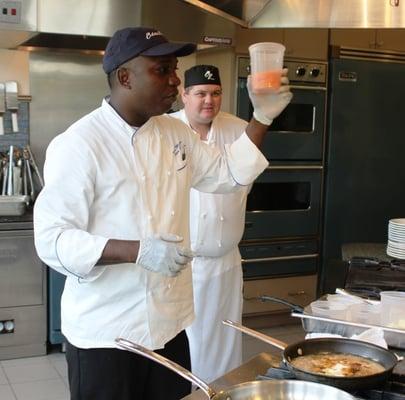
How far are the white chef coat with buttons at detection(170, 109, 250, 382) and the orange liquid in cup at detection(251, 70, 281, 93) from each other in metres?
1.08

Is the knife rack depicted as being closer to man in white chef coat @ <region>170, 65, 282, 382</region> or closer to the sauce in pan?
man in white chef coat @ <region>170, 65, 282, 382</region>

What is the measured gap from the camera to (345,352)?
1336 mm

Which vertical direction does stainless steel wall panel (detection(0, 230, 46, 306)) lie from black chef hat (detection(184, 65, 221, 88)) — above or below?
below

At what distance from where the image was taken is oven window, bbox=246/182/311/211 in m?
4.07

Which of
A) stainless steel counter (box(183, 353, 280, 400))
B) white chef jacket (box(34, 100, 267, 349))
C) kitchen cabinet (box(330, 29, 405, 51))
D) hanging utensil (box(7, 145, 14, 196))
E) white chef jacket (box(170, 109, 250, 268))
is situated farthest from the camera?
kitchen cabinet (box(330, 29, 405, 51))

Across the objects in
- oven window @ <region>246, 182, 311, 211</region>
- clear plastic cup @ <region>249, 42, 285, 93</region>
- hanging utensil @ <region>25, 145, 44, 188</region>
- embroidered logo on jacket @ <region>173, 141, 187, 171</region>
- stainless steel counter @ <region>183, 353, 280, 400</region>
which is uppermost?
clear plastic cup @ <region>249, 42, 285, 93</region>

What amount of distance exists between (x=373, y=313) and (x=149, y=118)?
0.79 meters

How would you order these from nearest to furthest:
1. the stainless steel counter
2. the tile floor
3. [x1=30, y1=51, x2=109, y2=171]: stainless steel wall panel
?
the stainless steel counter → the tile floor → [x1=30, y1=51, x2=109, y2=171]: stainless steel wall panel

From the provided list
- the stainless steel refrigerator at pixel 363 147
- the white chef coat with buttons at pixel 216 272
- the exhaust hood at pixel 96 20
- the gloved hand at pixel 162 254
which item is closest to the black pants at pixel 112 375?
the gloved hand at pixel 162 254

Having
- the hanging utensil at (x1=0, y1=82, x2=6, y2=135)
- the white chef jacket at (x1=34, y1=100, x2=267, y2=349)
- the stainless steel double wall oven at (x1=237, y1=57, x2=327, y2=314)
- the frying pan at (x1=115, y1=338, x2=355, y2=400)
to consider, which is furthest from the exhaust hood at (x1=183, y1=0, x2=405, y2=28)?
the hanging utensil at (x1=0, y1=82, x2=6, y2=135)

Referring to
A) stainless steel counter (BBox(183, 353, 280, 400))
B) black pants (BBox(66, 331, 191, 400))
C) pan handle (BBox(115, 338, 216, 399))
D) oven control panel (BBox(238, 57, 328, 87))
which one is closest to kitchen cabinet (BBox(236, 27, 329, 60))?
oven control panel (BBox(238, 57, 328, 87))

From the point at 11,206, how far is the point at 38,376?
910mm

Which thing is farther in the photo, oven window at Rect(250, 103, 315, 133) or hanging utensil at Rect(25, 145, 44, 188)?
oven window at Rect(250, 103, 315, 133)

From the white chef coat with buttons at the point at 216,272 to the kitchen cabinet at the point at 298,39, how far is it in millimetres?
1303
